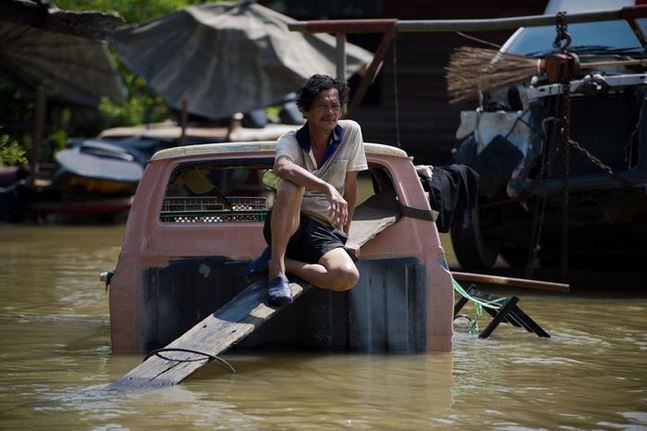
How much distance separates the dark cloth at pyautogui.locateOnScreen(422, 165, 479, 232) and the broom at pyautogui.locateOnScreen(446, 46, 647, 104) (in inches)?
112

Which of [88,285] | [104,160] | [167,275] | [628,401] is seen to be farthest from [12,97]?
[628,401]

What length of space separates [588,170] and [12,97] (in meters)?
12.6

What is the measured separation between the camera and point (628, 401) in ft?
22.4

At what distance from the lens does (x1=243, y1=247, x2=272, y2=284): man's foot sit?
7.43 metres

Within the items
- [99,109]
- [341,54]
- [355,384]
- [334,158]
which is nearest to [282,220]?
[334,158]

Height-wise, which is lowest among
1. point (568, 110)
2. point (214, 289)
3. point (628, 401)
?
point (628, 401)

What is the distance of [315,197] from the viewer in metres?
7.62

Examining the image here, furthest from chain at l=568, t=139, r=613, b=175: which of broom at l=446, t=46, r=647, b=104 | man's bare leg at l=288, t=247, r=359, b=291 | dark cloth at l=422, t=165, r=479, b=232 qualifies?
man's bare leg at l=288, t=247, r=359, b=291

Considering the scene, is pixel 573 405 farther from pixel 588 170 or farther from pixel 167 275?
pixel 588 170

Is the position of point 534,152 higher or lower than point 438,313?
higher

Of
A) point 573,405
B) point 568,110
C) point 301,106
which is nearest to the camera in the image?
point 573,405

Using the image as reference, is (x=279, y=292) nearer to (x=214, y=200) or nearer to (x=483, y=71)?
(x=214, y=200)

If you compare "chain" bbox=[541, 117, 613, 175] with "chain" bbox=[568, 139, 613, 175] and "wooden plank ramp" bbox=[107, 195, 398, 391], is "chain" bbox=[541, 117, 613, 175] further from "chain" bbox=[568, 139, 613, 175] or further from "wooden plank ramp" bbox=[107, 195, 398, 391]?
"wooden plank ramp" bbox=[107, 195, 398, 391]

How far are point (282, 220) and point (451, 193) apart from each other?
63.3 inches
